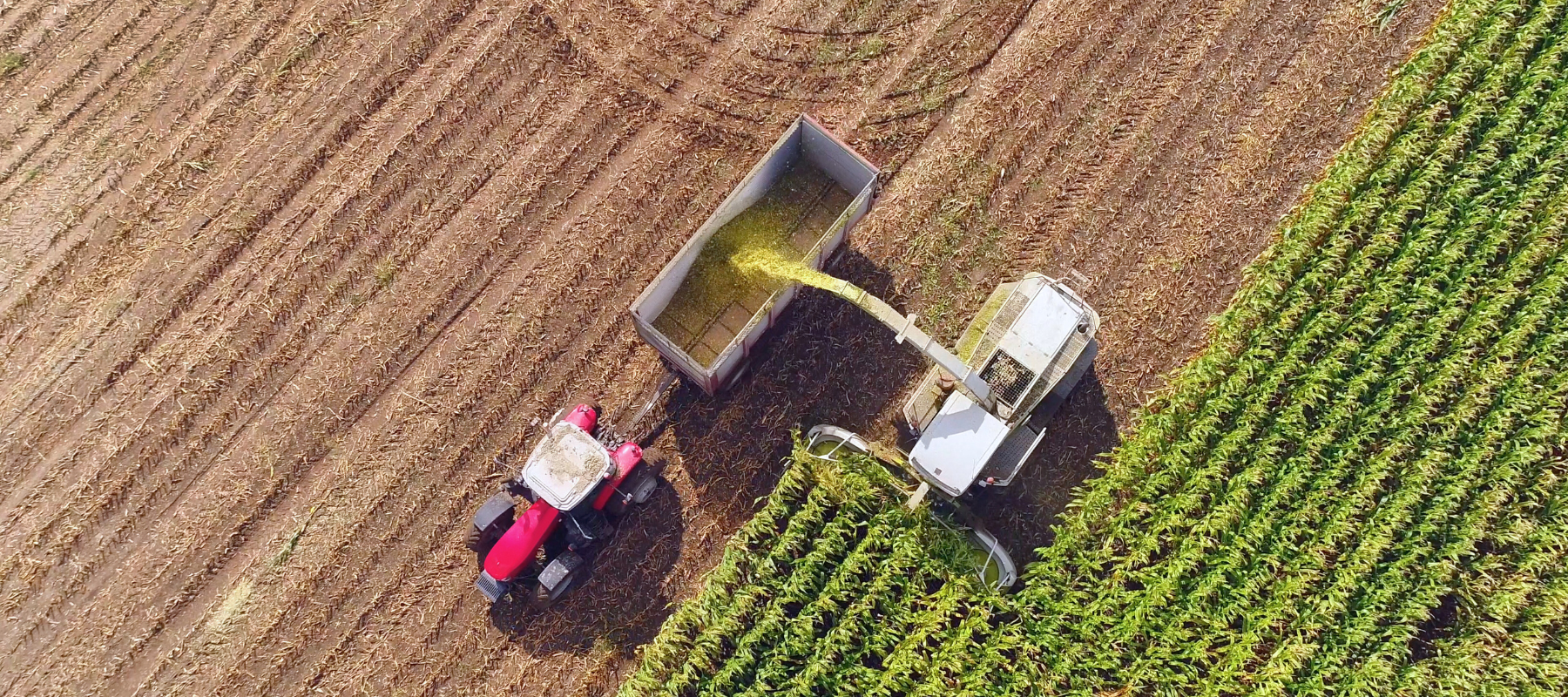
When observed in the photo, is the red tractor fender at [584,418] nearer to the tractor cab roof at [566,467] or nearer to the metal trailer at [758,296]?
the tractor cab roof at [566,467]

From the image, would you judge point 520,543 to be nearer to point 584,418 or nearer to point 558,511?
point 558,511

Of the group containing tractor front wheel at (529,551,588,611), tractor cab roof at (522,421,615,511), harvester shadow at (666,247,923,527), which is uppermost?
harvester shadow at (666,247,923,527)

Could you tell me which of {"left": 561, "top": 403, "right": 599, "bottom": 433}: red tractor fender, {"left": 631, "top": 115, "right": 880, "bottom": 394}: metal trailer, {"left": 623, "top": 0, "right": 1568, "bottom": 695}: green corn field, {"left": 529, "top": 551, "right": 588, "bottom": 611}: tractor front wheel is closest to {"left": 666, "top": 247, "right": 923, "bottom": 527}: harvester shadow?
{"left": 631, "top": 115, "right": 880, "bottom": 394}: metal trailer

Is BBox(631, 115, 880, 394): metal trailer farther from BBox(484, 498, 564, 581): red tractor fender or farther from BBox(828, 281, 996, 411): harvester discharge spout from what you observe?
BBox(484, 498, 564, 581): red tractor fender

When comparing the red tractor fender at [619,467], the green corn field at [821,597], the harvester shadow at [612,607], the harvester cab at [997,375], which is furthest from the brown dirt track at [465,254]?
the harvester cab at [997,375]

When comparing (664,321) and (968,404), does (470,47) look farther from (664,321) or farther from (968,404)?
(968,404)
